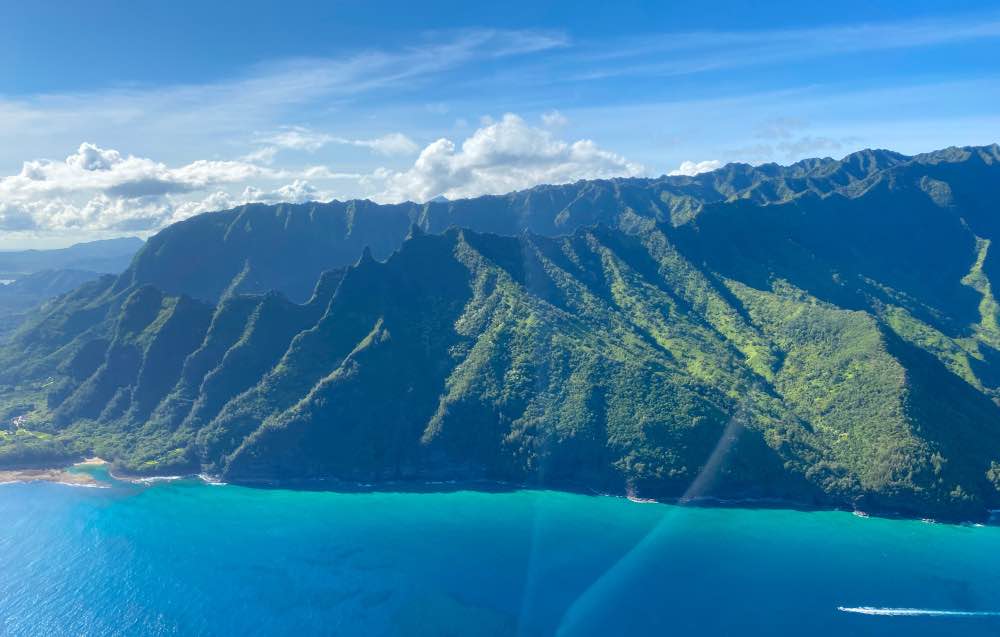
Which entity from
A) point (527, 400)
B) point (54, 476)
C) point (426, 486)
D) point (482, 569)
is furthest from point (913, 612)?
point (54, 476)

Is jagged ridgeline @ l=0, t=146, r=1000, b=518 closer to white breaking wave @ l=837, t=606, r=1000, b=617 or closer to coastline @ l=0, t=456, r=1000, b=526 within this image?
coastline @ l=0, t=456, r=1000, b=526

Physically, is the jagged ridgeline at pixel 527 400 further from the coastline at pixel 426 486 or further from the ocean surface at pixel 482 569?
the ocean surface at pixel 482 569

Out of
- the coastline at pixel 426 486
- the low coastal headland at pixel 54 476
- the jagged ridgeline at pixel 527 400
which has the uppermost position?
the jagged ridgeline at pixel 527 400

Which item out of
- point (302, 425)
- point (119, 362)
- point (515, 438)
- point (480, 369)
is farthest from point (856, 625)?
point (119, 362)

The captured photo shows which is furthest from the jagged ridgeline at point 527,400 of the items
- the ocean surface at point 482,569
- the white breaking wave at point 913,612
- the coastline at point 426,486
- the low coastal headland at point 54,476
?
the white breaking wave at point 913,612

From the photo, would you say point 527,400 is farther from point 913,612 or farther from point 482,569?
point 913,612

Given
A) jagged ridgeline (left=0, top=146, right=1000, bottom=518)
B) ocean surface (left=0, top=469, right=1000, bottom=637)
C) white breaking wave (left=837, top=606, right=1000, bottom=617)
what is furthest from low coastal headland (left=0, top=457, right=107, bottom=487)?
white breaking wave (left=837, top=606, right=1000, bottom=617)

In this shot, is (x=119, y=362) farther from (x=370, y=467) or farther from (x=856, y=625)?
(x=856, y=625)
